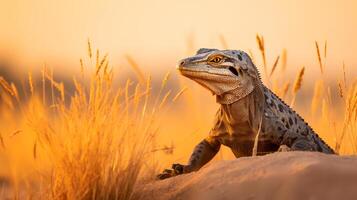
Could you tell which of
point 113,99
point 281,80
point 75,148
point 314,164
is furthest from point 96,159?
point 281,80

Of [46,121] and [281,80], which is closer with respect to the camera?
[46,121]

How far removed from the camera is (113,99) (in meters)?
7.17

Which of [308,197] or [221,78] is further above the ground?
[221,78]

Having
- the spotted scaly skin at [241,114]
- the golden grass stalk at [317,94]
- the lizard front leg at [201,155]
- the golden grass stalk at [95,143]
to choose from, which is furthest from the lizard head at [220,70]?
the golden grass stalk at [317,94]

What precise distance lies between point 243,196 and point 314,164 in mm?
520

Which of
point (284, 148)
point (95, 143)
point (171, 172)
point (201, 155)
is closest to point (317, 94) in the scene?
point (201, 155)

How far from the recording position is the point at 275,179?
5.61 meters

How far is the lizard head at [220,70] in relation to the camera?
24.9ft

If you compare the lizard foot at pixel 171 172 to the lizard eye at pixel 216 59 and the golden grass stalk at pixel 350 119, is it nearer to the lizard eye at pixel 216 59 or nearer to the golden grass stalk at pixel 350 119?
the lizard eye at pixel 216 59

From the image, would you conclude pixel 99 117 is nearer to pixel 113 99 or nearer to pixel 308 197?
pixel 113 99

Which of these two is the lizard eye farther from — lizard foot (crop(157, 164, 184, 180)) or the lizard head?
lizard foot (crop(157, 164, 184, 180))

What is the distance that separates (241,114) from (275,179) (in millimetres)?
2400

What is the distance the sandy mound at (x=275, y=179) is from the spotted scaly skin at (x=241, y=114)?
1423mm

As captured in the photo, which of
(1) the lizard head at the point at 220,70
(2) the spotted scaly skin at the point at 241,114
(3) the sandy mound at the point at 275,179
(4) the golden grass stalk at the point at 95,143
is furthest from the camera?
(2) the spotted scaly skin at the point at 241,114
